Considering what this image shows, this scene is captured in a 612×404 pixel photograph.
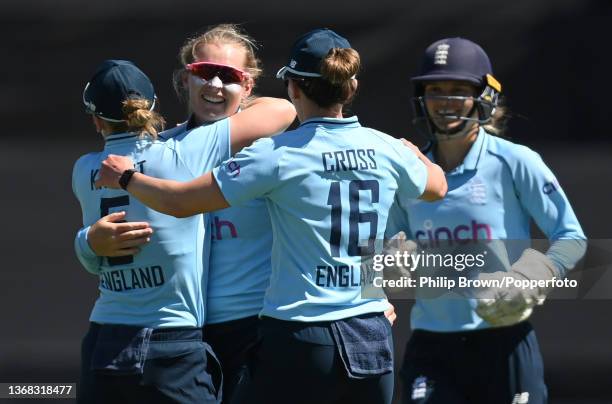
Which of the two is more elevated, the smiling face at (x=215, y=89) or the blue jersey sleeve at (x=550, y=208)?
the smiling face at (x=215, y=89)

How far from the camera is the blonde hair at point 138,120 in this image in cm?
340

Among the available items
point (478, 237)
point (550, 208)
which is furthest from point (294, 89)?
point (550, 208)

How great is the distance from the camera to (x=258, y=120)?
11.7 feet

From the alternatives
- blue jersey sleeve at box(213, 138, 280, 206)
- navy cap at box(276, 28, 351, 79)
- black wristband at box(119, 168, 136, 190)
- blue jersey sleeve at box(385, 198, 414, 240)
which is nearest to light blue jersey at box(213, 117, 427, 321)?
blue jersey sleeve at box(213, 138, 280, 206)

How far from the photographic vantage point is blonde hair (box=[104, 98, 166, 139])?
3402 millimetres

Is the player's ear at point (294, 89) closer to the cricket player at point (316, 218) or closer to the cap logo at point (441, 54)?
the cricket player at point (316, 218)

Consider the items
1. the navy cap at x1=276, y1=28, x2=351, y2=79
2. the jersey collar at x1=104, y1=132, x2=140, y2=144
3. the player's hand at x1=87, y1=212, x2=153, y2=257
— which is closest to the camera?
the navy cap at x1=276, y1=28, x2=351, y2=79

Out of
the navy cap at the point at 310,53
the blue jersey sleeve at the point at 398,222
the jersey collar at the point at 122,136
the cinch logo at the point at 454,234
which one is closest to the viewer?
the navy cap at the point at 310,53

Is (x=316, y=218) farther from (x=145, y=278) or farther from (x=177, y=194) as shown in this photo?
(x=145, y=278)

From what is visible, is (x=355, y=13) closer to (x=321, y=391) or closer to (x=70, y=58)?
(x=70, y=58)

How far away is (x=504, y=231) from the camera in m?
3.56

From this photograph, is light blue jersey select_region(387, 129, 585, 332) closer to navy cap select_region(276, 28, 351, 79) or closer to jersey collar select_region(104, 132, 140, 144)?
navy cap select_region(276, 28, 351, 79)

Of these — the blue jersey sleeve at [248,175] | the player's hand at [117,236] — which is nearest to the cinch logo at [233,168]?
the blue jersey sleeve at [248,175]

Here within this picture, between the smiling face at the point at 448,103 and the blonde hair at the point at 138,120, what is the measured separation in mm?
840
